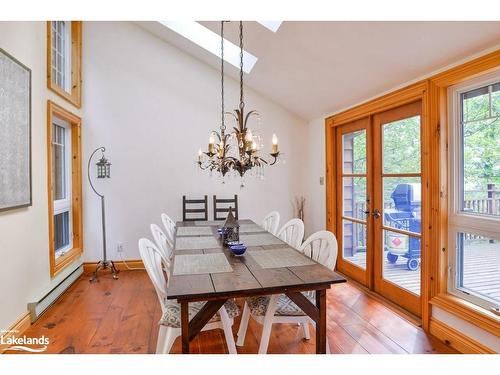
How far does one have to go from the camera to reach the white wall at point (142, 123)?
14.3ft

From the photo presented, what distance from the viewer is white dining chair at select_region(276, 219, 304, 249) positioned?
2963 mm

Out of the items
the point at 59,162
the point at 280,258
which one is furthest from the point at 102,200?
the point at 280,258

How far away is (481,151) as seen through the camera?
2.24 m

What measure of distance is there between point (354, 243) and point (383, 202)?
819 millimetres

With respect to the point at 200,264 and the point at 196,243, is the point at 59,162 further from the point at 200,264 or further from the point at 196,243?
the point at 200,264

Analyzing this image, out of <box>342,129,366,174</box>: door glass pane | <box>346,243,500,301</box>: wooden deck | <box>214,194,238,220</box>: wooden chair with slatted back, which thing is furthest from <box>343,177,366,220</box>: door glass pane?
<box>214,194,238,220</box>: wooden chair with slatted back

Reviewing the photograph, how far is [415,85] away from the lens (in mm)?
2707

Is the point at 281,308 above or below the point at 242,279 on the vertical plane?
below

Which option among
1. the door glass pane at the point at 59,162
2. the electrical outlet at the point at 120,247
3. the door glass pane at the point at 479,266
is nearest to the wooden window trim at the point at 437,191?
the door glass pane at the point at 479,266

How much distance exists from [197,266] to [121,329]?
3.78 feet

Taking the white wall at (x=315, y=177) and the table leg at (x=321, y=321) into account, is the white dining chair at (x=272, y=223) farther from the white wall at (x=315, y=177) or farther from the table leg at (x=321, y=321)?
the table leg at (x=321, y=321)
